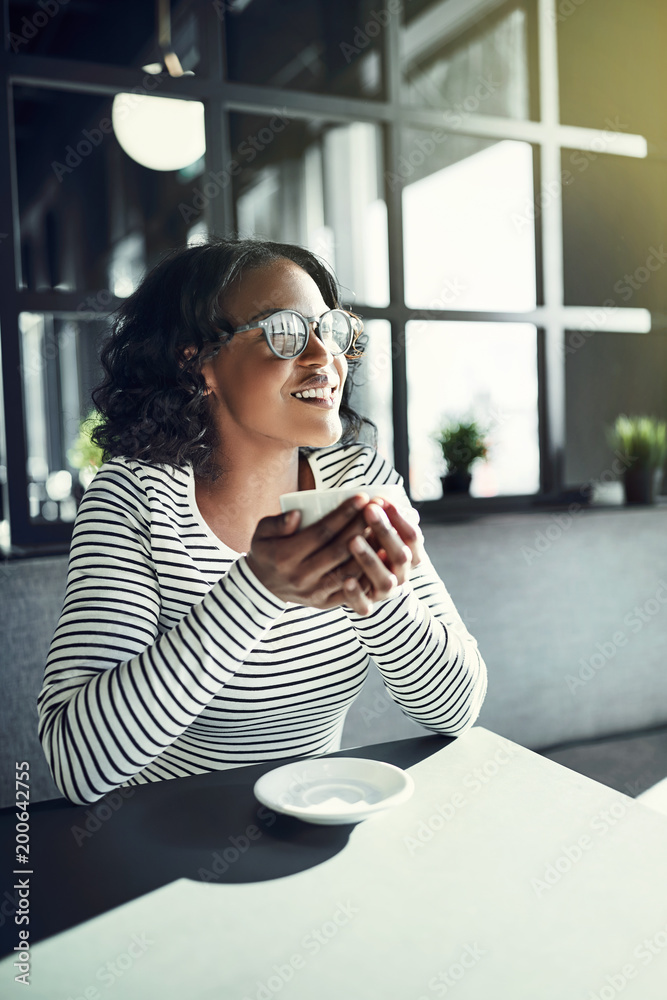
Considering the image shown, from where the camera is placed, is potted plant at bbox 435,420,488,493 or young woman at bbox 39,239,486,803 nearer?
young woman at bbox 39,239,486,803

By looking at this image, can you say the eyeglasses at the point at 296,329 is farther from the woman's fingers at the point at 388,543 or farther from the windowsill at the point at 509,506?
the windowsill at the point at 509,506

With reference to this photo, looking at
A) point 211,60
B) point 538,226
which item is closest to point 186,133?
point 211,60

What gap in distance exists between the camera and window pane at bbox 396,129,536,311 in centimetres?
275

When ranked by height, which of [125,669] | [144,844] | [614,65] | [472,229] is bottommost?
[144,844]

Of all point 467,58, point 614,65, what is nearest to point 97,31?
point 467,58

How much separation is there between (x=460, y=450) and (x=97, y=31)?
4.70 m

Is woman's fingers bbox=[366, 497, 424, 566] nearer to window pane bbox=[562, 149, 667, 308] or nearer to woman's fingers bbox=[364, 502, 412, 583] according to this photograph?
woman's fingers bbox=[364, 502, 412, 583]

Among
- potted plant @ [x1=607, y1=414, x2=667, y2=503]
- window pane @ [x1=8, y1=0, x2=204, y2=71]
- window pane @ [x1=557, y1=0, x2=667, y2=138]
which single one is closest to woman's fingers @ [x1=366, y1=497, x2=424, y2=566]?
potted plant @ [x1=607, y1=414, x2=667, y2=503]

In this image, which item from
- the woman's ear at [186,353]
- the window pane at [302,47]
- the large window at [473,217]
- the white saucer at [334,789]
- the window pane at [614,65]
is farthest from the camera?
the window pane at [302,47]

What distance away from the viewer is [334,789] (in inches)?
35.8

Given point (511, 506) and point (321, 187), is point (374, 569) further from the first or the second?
point (321, 187)

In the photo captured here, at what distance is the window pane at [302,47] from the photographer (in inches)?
156

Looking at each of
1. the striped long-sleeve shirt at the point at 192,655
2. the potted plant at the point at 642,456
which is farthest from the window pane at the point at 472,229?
the striped long-sleeve shirt at the point at 192,655

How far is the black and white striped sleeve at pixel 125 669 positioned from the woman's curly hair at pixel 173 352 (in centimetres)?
30
